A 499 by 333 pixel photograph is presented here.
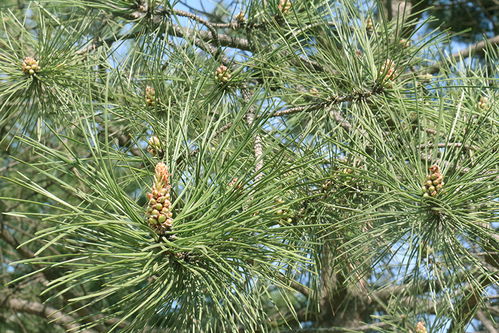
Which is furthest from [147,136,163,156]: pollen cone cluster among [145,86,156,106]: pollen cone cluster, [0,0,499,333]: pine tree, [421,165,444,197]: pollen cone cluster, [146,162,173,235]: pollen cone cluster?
[421,165,444,197]: pollen cone cluster

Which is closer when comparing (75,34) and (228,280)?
(228,280)

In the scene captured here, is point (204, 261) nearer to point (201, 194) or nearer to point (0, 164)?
point (201, 194)

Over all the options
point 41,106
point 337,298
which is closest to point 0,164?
point 337,298

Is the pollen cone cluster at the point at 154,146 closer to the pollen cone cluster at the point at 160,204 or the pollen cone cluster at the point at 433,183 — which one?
the pollen cone cluster at the point at 160,204

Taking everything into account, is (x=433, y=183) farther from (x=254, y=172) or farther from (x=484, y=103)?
(x=484, y=103)

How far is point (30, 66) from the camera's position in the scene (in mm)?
1136

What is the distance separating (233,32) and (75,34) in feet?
0.96

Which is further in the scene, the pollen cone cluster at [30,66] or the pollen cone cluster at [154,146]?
the pollen cone cluster at [30,66]

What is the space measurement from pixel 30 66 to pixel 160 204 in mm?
562

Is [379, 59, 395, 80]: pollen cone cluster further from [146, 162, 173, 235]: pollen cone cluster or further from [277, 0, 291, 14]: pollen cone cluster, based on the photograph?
[146, 162, 173, 235]: pollen cone cluster

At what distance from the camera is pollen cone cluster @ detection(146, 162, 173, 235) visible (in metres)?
0.69

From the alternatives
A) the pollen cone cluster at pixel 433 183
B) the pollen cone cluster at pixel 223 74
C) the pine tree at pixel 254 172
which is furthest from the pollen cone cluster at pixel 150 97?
the pollen cone cluster at pixel 433 183

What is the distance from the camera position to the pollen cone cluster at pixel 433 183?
82cm

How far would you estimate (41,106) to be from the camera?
1.17 m
